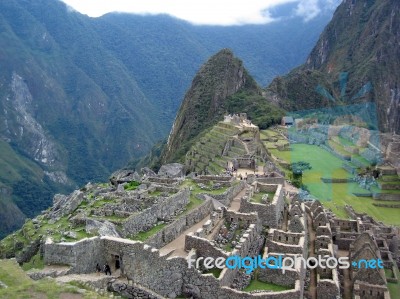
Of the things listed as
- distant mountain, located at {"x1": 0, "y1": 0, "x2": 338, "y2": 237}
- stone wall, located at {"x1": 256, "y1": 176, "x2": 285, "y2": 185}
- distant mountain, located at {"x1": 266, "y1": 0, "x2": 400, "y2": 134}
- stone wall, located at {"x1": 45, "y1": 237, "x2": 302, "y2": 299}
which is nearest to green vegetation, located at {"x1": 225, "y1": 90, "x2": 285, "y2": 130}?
distant mountain, located at {"x1": 266, "y1": 0, "x2": 400, "y2": 134}

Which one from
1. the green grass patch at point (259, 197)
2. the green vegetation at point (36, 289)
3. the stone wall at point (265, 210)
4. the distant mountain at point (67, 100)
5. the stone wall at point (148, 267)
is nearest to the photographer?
the green vegetation at point (36, 289)

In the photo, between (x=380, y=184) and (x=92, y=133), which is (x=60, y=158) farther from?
(x=380, y=184)

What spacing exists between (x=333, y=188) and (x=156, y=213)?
35.4 m

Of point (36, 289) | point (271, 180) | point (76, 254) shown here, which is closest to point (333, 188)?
point (271, 180)

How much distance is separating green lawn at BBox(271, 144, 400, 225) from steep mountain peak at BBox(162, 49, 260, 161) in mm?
40371

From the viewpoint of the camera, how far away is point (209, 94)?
114625mm

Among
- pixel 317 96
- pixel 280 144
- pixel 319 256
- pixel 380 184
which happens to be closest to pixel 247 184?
pixel 319 256

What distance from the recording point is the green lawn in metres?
45.6

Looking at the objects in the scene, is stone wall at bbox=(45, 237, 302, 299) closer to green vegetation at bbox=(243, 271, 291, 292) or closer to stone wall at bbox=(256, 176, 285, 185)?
green vegetation at bbox=(243, 271, 291, 292)

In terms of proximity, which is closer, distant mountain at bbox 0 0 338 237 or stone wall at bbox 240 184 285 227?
stone wall at bbox 240 184 285 227

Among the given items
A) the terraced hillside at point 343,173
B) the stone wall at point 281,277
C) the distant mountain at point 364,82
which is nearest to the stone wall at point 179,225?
the stone wall at point 281,277

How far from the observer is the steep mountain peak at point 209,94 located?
107m

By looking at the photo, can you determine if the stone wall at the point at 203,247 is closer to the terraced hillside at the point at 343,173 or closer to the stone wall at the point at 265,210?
the stone wall at the point at 265,210

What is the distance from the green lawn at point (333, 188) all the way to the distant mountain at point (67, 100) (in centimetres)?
4642
